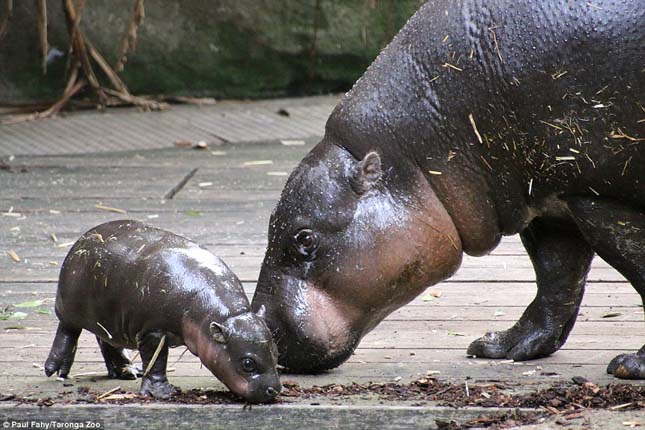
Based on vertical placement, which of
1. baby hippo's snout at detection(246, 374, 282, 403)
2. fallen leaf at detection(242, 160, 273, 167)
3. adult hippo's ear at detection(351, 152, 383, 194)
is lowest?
fallen leaf at detection(242, 160, 273, 167)

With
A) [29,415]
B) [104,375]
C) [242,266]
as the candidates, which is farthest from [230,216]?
[29,415]

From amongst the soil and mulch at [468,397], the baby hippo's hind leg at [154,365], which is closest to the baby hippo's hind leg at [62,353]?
the soil and mulch at [468,397]

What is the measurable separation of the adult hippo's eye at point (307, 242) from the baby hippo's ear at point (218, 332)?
21.1 inches

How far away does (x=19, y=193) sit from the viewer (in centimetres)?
758

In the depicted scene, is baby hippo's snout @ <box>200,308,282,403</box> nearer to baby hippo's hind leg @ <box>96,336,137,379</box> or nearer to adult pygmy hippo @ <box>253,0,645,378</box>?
adult pygmy hippo @ <box>253,0,645,378</box>

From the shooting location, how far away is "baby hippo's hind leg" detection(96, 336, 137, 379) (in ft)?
13.7

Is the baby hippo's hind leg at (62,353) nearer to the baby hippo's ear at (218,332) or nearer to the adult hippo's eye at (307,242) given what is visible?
the baby hippo's ear at (218,332)

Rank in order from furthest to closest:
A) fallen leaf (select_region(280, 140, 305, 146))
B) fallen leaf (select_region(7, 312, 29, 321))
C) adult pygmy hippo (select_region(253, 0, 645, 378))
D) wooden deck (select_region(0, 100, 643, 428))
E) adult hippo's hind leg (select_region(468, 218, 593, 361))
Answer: fallen leaf (select_region(280, 140, 305, 146)) < fallen leaf (select_region(7, 312, 29, 321)) < adult hippo's hind leg (select_region(468, 218, 593, 361)) < wooden deck (select_region(0, 100, 643, 428)) < adult pygmy hippo (select_region(253, 0, 645, 378))

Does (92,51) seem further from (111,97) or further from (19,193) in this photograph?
(19,193)

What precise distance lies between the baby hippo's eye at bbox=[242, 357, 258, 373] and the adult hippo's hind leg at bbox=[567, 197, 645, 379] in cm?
115

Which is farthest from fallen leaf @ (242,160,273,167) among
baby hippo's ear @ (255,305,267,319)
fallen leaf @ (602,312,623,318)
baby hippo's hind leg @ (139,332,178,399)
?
baby hippo's hind leg @ (139,332,178,399)

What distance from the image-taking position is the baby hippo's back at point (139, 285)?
3.83 m

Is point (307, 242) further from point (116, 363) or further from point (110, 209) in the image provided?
point (110, 209)

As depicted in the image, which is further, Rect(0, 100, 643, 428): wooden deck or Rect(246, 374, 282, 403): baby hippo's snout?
Rect(0, 100, 643, 428): wooden deck
